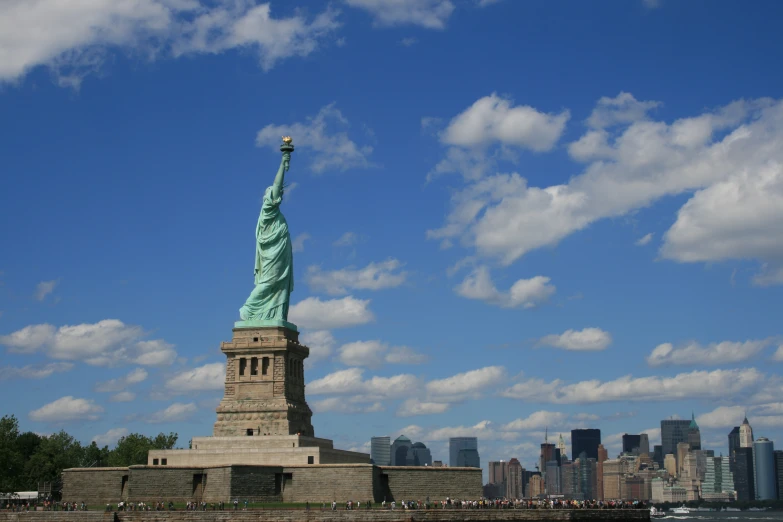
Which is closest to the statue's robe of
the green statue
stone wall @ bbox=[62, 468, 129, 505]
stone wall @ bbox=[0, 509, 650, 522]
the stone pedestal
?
the green statue

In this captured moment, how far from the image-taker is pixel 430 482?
236 ft

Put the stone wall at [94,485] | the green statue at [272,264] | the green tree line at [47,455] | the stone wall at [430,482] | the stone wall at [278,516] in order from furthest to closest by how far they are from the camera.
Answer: the green tree line at [47,455] < the green statue at [272,264] < the stone wall at [430,482] < the stone wall at [94,485] < the stone wall at [278,516]

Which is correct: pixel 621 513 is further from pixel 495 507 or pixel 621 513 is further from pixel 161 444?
pixel 161 444


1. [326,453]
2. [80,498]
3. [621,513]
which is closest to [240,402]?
[326,453]

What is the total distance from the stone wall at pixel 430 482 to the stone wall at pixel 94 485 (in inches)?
717

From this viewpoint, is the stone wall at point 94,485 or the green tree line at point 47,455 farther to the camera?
the green tree line at point 47,455

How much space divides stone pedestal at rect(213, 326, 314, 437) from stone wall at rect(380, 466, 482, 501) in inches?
320

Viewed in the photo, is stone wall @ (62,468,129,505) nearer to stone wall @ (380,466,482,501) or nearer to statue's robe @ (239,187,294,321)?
statue's robe @ (239,187,294,321)

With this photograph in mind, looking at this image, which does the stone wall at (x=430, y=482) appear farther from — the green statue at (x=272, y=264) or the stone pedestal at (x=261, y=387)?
the green statue at (x=272, y=264)

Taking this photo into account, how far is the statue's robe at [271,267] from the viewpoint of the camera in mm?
78375

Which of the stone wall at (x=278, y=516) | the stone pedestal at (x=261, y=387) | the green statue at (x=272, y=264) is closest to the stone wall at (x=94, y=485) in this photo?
the stone wall at (x=278, y=516)

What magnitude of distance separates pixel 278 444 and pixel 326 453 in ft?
11.2

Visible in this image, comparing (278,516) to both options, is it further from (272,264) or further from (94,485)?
(272,264)

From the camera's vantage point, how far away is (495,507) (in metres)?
69.6
